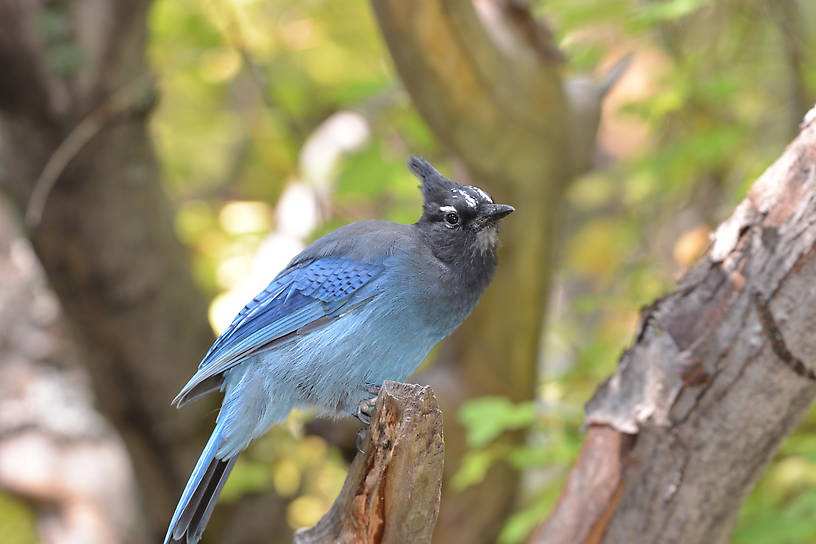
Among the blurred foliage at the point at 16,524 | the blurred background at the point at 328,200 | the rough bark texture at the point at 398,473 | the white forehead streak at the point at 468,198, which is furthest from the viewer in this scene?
the blurred foliage at the point at 16,524

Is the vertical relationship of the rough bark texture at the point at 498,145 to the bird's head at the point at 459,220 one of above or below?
above

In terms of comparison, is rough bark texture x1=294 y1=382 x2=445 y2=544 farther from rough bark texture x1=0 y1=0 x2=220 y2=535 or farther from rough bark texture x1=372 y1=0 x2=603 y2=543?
rough bark texture x1=0 y1=0 x2=220 y2=535

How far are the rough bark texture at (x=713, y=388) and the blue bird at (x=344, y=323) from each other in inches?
22.4

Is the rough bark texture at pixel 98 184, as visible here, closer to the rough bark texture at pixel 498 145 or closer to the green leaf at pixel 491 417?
the rough bark texture at pixel 498 145

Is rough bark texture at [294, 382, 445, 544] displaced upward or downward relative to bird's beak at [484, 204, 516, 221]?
downward

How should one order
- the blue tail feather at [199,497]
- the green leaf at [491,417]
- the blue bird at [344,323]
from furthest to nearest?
1. the green leaf at [491,417]
2. the blue bird at [344,323]
3. the blue tail feather at [199,497]

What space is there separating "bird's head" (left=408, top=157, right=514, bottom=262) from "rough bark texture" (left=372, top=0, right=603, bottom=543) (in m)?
0.67

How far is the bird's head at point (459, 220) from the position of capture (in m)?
2.86

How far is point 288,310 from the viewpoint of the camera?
2.86 m

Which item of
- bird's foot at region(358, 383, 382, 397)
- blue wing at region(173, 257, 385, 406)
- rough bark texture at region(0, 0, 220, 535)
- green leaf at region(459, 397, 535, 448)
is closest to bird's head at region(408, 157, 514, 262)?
blue wing at region(173, 257, 385, 406)

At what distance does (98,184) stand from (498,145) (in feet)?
5.79

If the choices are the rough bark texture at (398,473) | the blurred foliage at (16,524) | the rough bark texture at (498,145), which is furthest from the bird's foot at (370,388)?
the blurred foliage at (16,524)

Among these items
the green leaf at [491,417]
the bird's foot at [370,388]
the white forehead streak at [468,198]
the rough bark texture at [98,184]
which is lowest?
the bird's foot at [370,388]

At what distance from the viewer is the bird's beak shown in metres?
2.77
